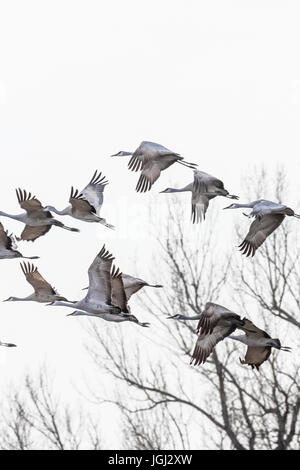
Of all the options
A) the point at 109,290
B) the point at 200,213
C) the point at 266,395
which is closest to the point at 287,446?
the point at 266,395

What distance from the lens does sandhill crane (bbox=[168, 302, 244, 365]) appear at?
19.8 meters

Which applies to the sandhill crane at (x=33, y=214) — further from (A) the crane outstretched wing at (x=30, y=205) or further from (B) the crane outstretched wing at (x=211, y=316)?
(B) the crane outstretched wing at (x=211, y=316)

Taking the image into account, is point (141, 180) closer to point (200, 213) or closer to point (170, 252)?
point (200, 213)

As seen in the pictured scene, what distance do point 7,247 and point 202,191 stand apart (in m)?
2.78

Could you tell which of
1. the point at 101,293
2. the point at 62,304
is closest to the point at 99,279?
the point at 101,293

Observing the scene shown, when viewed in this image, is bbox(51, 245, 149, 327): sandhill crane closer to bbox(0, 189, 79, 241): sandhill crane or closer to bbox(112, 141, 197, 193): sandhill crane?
bbox(0, 189, 79, 241): sandhill crane

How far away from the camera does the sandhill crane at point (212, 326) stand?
19828 millimetres

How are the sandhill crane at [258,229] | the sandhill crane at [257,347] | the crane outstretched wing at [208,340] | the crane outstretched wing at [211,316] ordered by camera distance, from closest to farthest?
the crane outstretched wing at [211,316] → the crane outstretched wing at [208,340] → the sandhill crane at [257,347] → the sandhill crane at [258,229]

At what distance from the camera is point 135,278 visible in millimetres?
22656

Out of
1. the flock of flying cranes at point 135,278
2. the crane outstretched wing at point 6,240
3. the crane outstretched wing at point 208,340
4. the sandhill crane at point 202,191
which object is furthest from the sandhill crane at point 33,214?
the crane outstretched wing at point 208,340

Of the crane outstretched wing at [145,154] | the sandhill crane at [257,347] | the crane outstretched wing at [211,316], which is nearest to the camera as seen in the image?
the crane outstretched wing at [211,316]

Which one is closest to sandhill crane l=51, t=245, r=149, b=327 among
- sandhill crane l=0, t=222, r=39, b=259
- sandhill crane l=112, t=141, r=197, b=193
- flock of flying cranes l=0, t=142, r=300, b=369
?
flock of flying cranes l=0, t=142, r=300, b=369

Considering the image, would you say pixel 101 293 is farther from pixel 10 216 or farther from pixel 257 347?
pixel 10 216
